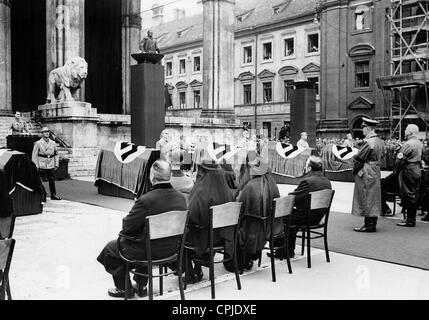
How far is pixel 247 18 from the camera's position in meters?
49.1

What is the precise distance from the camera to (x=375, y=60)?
111ft

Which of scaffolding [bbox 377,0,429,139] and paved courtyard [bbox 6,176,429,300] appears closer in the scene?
paved courtyard [bbox 6,176,429,300]

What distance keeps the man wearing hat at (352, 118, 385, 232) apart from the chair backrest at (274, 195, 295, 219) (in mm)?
2922

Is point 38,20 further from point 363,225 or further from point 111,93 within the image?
point 363,225

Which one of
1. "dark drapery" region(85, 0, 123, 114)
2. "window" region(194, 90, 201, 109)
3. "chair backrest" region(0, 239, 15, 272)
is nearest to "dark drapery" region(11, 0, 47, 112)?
Result: "dark drapery" region(85, 0, 123, 114)

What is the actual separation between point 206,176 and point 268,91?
40434mm

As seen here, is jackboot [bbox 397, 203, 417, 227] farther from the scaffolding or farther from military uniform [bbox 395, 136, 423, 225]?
the scaffolding

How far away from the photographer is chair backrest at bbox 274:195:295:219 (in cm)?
566

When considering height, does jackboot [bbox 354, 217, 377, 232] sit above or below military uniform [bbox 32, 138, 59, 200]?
below

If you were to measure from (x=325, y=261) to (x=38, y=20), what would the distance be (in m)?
23.7

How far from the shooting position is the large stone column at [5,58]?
22141 mm

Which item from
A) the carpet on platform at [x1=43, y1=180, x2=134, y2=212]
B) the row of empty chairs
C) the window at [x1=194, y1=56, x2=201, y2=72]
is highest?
the window at [x1=194, y1=56, x2=201, y2=72]

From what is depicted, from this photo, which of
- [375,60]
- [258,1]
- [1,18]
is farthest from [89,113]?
[258,1]
